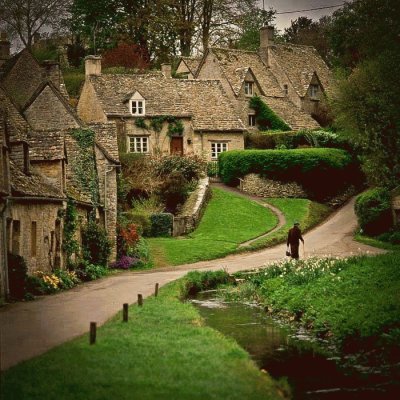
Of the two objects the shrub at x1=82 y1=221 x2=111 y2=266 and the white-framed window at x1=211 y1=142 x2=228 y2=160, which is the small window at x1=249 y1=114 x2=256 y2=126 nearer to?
the white-framed window at x1=211 y1=142 x2=228 y2=160

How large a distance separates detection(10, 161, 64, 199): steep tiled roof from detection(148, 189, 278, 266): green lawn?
415 inches

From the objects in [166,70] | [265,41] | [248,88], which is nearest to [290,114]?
[248,88]

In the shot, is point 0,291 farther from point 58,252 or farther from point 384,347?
point 384,347

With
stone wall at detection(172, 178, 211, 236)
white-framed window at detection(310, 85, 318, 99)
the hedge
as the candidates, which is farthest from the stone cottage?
white-framed window at detection(310, 85, 318, 99)

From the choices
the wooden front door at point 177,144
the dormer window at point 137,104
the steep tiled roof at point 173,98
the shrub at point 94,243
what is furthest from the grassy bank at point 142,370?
the steep tiled roof at point 173,98

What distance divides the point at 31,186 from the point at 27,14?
3423cm

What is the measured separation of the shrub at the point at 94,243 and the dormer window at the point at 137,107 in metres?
26.9

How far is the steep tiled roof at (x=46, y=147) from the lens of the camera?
3262 cm

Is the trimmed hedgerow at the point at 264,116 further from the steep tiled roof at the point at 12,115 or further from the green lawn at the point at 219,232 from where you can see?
the steep tiled roof at the point at 12,115

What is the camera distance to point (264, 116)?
6975cm

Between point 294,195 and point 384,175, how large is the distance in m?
9.85

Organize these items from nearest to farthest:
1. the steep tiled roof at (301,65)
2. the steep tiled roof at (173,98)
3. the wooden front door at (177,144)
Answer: the steep tiled roof at (173,98) < the wooden front door at (177,144) < the steep tiled roof at (301,65)

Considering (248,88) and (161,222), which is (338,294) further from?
(248,88)

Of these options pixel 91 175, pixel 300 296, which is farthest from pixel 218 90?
pixel 300 296
